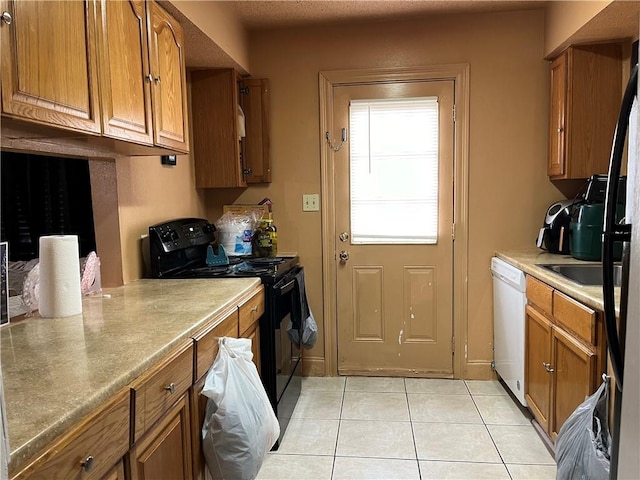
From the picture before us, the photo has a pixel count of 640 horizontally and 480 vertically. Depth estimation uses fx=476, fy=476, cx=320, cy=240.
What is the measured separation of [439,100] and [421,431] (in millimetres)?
1990

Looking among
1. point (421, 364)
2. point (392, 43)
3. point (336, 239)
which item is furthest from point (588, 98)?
point (421, 364)

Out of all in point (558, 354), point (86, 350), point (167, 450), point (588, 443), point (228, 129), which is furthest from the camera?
point (228, 129)

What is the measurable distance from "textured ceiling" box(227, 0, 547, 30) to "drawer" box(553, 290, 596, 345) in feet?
5.86

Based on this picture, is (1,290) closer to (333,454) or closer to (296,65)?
(333,454)

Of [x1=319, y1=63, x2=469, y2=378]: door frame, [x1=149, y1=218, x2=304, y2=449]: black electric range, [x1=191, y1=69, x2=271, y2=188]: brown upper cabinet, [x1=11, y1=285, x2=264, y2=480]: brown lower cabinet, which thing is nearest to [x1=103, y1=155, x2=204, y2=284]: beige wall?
[x1=149, y1=218, x2=304, y2=449]: black electric range

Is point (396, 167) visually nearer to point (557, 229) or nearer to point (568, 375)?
point (557, 229)

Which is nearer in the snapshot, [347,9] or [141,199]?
[141,199]

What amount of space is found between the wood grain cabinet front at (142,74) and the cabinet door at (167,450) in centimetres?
92

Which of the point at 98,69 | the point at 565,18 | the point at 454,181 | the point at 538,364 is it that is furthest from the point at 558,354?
the point at 98,69

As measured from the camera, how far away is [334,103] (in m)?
3.14

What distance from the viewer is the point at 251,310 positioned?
2158 millimetres

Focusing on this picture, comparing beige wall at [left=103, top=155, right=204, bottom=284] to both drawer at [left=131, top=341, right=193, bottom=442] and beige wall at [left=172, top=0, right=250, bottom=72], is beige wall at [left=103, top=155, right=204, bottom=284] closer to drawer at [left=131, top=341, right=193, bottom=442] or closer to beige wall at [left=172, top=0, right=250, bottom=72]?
beige wall at [left=172, top=0, right=250, bottom=72]

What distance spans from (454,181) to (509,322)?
0.94 m

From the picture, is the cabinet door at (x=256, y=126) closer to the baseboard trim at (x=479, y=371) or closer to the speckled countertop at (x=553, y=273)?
the speckled countertop at (x=553, y=273)
